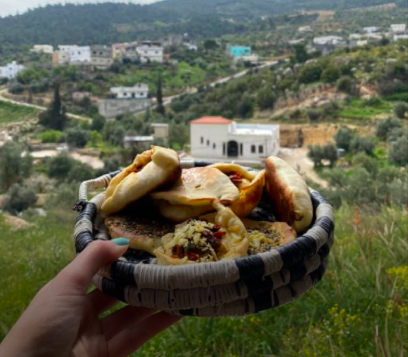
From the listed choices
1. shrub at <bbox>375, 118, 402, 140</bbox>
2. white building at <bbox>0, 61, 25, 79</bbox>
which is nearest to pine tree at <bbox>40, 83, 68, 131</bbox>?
white building at <bbox>0, 61, 25, 79</bbox>

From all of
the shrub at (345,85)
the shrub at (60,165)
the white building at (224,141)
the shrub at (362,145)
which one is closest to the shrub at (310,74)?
the shrub at (345,85)

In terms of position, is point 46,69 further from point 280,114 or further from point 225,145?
point 280,114

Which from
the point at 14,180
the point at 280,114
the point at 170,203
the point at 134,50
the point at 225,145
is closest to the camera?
the point at 170,203

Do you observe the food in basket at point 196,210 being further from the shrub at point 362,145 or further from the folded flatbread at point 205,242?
the shrub at point 362,145

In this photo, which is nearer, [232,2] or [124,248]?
[124,248]

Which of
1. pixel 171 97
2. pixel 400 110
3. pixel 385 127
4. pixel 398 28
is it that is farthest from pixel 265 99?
pixel 398 28

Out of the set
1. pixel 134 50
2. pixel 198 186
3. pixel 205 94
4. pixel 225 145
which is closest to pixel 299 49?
pixel 205 94

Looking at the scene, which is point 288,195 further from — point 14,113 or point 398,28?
point 398,28
